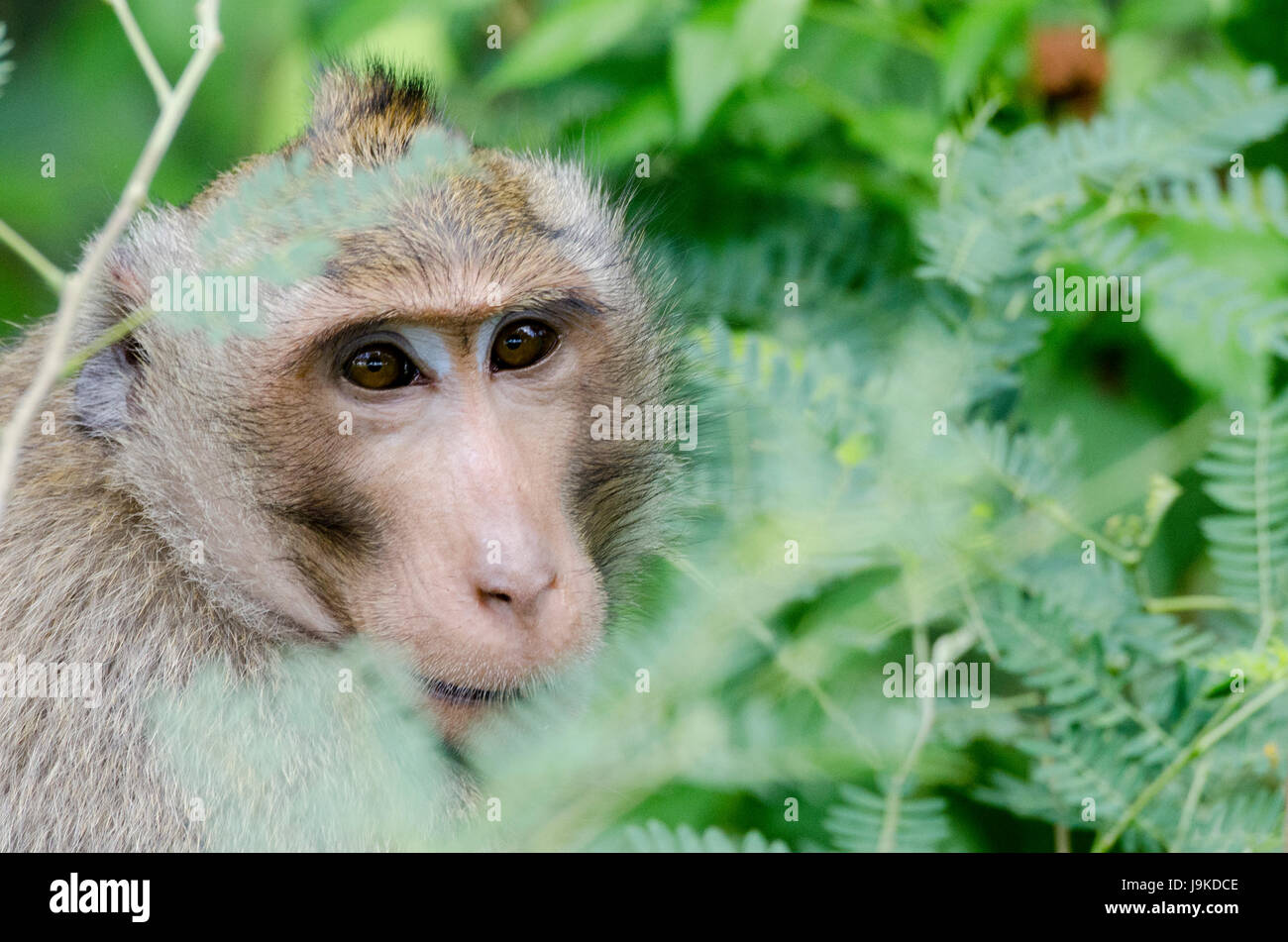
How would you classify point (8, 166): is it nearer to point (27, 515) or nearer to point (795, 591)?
point (27, 515)

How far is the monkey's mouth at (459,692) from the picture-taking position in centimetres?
265

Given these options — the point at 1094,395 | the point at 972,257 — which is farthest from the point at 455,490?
the point at 1094,395

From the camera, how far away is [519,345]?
120 inches

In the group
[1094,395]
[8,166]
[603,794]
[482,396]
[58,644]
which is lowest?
[603,794]

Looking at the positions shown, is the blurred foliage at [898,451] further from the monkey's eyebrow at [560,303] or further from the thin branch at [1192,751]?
the monkey's eyebrow at [560,303]

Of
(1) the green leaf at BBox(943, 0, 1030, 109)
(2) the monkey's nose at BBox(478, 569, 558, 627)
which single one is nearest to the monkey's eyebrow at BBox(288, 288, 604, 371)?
(2) the monkey's nose at BBox(478, 569, 558, 627)

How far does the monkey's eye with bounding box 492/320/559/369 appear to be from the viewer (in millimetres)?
3014

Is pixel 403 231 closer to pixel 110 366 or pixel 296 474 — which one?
pixel 296 474

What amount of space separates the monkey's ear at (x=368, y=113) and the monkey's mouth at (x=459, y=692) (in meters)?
1.11

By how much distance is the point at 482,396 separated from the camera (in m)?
2.83

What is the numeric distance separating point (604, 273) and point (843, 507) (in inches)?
31.3

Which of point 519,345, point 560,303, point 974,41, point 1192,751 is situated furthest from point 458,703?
point 974,41

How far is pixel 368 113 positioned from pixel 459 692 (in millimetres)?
1326

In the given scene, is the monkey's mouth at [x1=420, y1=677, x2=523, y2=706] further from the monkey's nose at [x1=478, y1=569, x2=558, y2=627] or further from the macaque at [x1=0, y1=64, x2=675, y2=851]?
the monkey's nose at [x1=478, y1=569, x2=558, y2=627]
